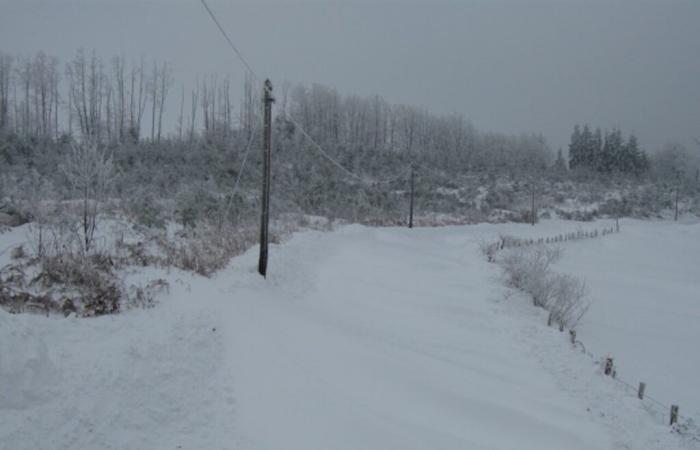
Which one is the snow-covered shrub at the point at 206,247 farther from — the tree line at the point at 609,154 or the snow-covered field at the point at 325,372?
the tree line at the point at 609,154

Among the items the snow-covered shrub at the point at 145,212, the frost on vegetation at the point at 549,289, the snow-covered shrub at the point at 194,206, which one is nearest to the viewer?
the frost on vegetation at the point at 549,289

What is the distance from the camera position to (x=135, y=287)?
6.81 metres

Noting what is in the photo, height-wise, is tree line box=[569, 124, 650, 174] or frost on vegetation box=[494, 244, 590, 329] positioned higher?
tree line box=[569, 124, 650, 174]

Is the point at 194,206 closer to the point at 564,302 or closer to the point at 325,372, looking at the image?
the point at 325,372

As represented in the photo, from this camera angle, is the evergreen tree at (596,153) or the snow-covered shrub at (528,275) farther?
the evergreen tree at (596,153)

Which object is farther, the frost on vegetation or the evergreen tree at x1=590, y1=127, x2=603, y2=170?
the evergreen tree at x1=590, y1=127, x2=603, y2=170

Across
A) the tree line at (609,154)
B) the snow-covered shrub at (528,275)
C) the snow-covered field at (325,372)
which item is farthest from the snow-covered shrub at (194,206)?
the tree line at (609,154)

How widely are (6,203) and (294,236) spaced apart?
1049cm

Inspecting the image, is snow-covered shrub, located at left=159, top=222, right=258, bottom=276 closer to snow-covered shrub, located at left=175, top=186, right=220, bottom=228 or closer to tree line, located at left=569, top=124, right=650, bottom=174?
snow-covered shrub, located at left=175, top=186, right=220, bottom=228

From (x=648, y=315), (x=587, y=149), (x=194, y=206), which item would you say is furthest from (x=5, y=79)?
(x=587, y=149)

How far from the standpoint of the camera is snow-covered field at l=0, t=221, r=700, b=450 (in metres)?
3.78

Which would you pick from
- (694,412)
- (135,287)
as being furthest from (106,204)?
(694,412)

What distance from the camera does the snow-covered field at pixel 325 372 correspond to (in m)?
3.78

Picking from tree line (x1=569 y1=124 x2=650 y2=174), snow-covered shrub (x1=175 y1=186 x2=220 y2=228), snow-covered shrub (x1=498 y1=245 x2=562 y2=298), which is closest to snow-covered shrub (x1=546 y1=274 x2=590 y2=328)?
snow-covered shrub (x1=498 y1=245 x2=562 y2=298)
